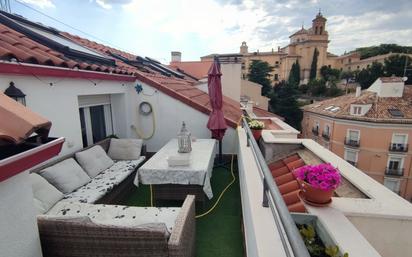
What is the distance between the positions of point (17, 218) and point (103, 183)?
233 centimetres

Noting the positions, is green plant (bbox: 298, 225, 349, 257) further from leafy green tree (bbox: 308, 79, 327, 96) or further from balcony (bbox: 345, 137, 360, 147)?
leafy green tree (bbox: 308, 79, 327, 96)

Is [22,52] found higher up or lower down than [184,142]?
higher up

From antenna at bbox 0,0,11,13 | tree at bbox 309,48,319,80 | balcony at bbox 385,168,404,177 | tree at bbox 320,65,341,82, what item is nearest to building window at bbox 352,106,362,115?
balcony at bbox 385,168,404,177

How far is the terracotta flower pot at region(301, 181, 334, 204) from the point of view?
1955 mm

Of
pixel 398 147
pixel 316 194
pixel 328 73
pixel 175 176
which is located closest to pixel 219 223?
pixel 175 176

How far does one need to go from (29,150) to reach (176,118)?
490cm

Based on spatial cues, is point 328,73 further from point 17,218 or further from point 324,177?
point 17,218

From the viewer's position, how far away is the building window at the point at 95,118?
4902 mm

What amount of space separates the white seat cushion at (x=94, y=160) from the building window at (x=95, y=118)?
788mm

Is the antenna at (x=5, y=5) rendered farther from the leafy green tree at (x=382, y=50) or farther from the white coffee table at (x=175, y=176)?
the leafy green tree at (x=382, y=50)

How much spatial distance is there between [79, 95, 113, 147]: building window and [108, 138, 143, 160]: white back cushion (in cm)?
62

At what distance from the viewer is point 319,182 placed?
195 cm

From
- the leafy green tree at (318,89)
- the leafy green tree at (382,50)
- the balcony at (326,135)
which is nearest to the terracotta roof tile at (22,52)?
the balcony at (326,135)

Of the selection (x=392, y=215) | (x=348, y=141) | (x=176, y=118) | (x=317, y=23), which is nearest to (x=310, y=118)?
(x=348, y=141)
